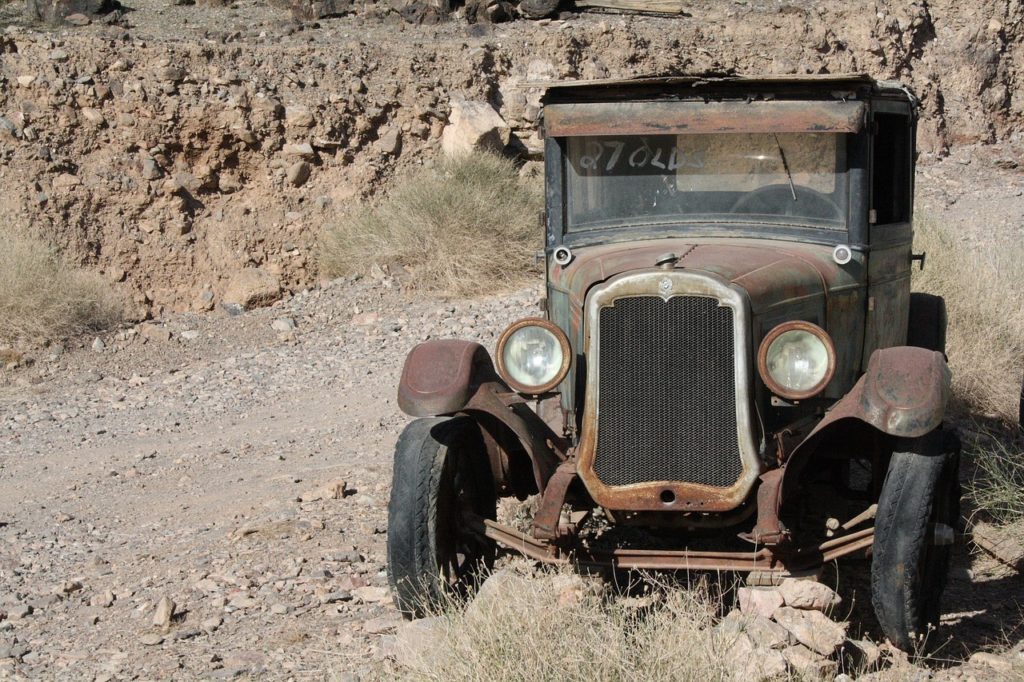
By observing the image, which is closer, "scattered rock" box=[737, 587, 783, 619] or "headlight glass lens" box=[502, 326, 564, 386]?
"scattered rock" box=[737, 587, 783, 619]

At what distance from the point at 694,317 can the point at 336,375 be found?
6.09 m

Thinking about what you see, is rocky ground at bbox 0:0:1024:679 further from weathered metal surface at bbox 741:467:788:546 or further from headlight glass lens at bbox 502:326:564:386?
headlight glass lens at bbox 502:326:564:386

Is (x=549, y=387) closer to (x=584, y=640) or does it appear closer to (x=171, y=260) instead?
(x=584, y=640)

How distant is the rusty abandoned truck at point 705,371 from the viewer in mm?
4547

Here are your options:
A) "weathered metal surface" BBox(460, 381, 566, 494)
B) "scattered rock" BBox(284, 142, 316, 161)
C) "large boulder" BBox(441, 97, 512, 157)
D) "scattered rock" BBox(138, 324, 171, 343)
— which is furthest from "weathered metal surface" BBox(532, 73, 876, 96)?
"scattered rock" BBox(284, 142, 316, 161)

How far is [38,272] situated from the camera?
1176 cm

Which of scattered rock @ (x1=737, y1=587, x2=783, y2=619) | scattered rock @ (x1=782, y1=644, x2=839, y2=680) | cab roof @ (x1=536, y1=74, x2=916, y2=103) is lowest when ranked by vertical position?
scattered rock @ (x1=782, y1=644, x2=839, y2=680)

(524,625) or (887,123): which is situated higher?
(887,123)

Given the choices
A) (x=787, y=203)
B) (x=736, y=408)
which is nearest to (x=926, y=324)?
(x=787, y=203)

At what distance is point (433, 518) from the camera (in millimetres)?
4852

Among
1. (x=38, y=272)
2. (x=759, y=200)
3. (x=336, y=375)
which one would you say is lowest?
(x=336, y=375)

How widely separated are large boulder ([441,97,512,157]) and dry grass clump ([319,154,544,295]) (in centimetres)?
86

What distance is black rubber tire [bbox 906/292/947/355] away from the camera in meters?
6.86

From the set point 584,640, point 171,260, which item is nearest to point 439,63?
point 171,260
